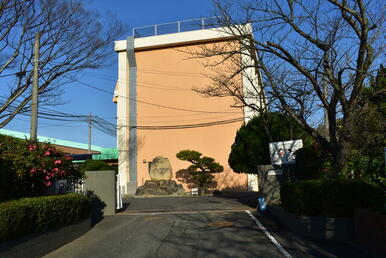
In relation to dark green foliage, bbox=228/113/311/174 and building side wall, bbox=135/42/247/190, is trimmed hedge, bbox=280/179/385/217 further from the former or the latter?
building side wall, bbox=135/42/247/190

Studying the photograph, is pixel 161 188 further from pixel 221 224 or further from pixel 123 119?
pixel 221 224

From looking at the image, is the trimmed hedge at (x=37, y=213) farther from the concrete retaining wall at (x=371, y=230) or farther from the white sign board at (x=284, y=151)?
the white sign board at (x=284, y=151)

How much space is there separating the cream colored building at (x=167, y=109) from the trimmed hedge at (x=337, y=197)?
1911 cm

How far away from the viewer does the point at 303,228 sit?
8984 mm

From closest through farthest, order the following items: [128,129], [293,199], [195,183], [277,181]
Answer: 1. [293,199]
2. [277,181]
3. [195,183]
4. [128,129]

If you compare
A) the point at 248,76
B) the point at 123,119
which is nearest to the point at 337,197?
the point at 248,76

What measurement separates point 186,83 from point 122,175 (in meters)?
9.13

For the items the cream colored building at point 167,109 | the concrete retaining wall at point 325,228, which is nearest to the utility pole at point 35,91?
the concrete retaining wall at point 325,228

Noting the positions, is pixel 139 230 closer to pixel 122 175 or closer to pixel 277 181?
pixel 277 181

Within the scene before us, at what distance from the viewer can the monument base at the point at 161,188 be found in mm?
25547

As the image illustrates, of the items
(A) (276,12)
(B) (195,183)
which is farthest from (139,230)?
(B) (195,183)

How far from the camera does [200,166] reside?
25.9 meters

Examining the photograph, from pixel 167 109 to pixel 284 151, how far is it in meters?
17.5

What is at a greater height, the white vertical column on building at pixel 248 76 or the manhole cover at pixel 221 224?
the white vertical column on building at pixel 248 76
